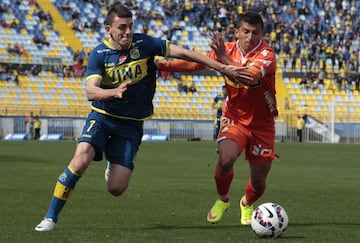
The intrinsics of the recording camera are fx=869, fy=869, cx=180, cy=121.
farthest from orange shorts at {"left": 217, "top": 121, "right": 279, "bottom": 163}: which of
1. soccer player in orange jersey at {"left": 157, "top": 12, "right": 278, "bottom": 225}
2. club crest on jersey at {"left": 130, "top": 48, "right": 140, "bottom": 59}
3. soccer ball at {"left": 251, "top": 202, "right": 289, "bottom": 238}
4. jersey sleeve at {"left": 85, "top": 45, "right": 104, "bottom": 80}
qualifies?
jersey sleeve at {"left": 85, "top": 45, "right": 104, "bottom": 80}

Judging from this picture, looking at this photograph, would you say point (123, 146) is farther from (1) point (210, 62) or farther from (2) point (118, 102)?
(1) point (210, 62)

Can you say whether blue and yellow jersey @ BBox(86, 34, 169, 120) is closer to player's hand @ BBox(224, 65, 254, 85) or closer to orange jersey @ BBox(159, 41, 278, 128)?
orange jersey @ BBox(159, 41, 278, 128)

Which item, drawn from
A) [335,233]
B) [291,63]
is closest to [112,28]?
[335,233]

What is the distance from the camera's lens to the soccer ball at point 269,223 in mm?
8930

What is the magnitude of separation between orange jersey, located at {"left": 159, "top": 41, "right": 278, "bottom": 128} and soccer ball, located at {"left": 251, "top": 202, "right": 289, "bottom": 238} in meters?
Answer: 1.54

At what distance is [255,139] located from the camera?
10.3m

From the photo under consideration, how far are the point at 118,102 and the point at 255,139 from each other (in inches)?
71.5

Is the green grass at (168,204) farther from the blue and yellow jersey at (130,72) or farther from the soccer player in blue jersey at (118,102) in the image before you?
the blue and yellow jersey at (130,72)

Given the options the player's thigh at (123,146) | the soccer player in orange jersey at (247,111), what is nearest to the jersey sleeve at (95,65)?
the player's thigh at (123,146)

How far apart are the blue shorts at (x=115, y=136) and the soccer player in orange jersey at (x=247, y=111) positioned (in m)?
0.82

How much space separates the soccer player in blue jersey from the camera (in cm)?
919

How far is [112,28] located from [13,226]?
8.04 ft

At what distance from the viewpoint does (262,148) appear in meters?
10.4

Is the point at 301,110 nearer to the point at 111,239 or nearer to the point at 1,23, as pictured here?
the point at 1,23
